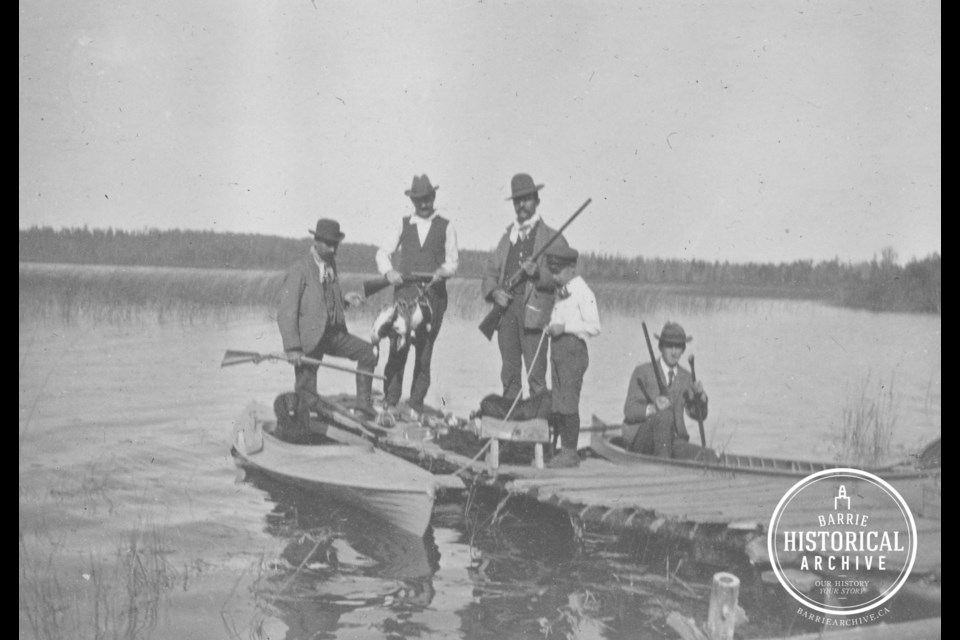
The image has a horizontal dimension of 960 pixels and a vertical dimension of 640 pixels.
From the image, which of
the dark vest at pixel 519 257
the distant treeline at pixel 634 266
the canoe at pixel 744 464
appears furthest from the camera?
the distant treeline at pixel 634 266

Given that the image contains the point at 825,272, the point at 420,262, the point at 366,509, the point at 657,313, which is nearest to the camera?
the point at 366,509

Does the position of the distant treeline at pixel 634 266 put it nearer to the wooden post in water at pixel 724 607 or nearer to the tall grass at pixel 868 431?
the tall grass at pixel 868 431

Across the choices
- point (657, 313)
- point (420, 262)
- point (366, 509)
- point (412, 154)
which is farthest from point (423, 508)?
point (657, 313)

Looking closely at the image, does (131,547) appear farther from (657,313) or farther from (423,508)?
(657,313)

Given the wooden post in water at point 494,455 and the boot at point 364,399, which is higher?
the boot at point 364,399

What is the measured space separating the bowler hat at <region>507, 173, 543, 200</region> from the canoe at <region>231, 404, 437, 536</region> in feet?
8.83

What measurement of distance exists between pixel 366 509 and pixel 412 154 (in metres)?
4.17

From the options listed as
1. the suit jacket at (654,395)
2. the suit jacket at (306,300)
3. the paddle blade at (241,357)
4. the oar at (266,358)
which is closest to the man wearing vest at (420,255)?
the oar at (266,358)

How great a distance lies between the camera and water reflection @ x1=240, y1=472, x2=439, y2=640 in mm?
5629

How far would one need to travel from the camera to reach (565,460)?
7246 millimetres

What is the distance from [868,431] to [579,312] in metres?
4.86

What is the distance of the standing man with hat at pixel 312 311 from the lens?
8047 mm

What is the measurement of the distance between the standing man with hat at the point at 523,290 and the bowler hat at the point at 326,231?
1.51 m

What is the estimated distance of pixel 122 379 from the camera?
1195 cm
